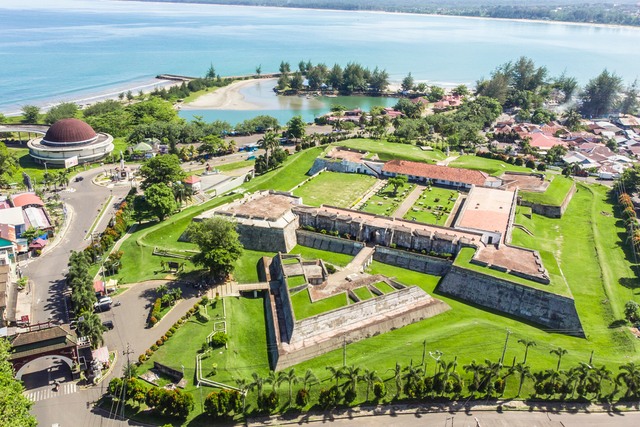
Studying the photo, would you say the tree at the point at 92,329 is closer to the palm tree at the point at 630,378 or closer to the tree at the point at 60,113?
the palm tree at the point at 630,378

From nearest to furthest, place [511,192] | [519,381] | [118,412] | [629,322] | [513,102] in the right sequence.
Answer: [118,412] < [519,381] < [629,322] < [511,192] < [513,102]

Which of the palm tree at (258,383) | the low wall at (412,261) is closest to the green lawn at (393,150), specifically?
the low wall at (412,261)

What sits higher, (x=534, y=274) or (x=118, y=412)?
(x=534, y=274)

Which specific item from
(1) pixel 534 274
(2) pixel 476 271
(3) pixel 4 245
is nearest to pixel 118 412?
(3) pixel 4 245

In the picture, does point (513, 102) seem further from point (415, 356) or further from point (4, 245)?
point (4, 245)

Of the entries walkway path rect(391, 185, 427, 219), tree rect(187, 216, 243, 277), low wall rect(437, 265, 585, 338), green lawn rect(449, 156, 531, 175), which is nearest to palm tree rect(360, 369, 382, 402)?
low wall rect(437, 265, 585, 338)

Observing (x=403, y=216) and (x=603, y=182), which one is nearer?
(x=403, y=216)
